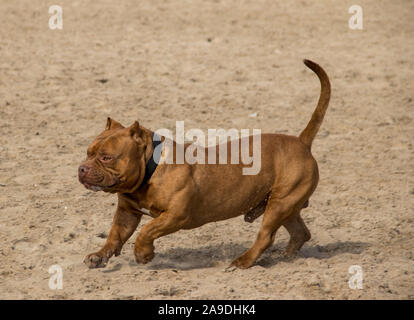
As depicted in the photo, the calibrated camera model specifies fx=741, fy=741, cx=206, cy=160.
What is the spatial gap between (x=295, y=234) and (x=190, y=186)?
4.01 feet

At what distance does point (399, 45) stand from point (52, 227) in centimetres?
771

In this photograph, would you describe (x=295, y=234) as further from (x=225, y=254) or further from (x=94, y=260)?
(x=94, y=260)

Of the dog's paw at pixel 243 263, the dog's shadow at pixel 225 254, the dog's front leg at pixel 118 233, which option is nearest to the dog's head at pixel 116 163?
the dog's front leg at pixel 118 233

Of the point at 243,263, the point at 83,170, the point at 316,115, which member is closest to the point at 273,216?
the point at 243,263

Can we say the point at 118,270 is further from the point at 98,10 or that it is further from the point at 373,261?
the point at 98,10

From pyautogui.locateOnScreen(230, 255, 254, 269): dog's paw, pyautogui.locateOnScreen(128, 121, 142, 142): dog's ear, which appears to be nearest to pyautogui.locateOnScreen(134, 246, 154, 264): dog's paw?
pyautogui.locateOnScreen(230, 255, 254, 269): dog's paw

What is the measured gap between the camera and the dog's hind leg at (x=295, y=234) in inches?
244

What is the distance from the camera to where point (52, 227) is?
6.58 metres

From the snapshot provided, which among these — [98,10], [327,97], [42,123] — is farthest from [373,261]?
[98,10]

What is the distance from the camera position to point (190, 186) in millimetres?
5473

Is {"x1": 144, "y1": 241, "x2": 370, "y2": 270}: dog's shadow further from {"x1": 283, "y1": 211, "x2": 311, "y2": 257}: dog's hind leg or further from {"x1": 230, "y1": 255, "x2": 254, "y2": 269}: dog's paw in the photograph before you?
{"x1": 230, "y1": 255, "x2": 254, "y2": 269}: dog's paw

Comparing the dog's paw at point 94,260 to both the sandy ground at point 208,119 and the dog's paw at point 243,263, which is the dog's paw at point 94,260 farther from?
the dog's paw at point 243,263

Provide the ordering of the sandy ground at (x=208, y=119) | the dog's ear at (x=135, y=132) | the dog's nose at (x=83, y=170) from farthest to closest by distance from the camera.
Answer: the sandy ground at (x=208, y=119), the dog's ear at (x=135, y=132), the dog's nose at (x=83, y=170)
